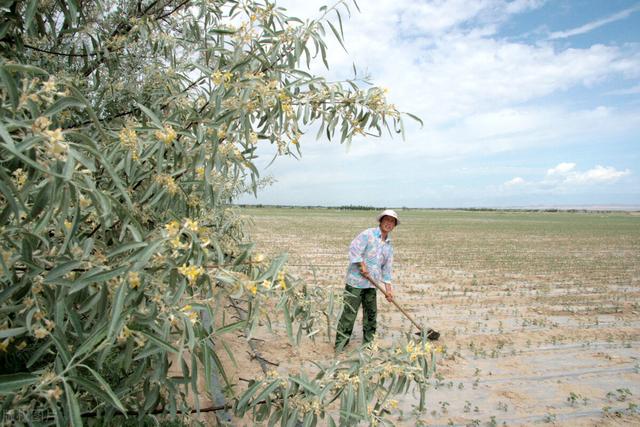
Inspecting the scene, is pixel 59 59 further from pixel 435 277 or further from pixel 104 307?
pixel 435 277

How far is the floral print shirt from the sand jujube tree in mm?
3619

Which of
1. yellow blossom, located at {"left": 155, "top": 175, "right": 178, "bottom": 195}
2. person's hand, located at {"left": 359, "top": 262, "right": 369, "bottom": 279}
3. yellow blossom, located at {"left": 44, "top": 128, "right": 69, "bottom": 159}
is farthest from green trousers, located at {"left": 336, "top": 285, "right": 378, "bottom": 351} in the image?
yellow blossom, located at {"left": 44, "top": 128, "right": 69, "bottom": 159}

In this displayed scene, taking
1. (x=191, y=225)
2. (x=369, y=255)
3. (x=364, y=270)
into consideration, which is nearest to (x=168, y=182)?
(x=191, y=225)

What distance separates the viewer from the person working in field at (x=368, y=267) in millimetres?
5711

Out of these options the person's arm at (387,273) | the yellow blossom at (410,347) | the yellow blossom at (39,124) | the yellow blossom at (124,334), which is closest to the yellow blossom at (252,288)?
the yellow blossom at (124,334)

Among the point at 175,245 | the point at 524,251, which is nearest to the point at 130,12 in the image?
the point at 175,245

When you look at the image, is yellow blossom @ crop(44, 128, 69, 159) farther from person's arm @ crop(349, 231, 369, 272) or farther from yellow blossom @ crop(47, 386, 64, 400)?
person's arm @ crop(349, 231, 369, 272)

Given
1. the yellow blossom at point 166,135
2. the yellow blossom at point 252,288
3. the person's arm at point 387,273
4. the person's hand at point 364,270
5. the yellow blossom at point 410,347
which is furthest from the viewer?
the person's arm at point 387,273

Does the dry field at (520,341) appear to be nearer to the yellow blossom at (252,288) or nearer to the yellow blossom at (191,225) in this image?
the yellow blossom at (252,288)

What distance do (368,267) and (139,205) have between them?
4.37 metres

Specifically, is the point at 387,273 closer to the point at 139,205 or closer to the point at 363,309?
the point at 363,309

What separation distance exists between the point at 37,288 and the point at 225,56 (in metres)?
1.19

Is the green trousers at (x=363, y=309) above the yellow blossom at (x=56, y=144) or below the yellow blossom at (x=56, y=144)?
below

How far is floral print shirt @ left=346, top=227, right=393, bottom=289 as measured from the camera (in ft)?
18.9
